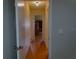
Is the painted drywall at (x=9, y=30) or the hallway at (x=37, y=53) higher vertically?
the painted drywall at (x=9, y=30)

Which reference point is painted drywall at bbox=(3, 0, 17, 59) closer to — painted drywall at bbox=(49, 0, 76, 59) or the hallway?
painted drywall at bbox=(49, 0, 76, 59)

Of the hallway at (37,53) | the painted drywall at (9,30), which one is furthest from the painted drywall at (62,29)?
the hallway at (37,53)

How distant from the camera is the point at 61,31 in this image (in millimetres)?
2115

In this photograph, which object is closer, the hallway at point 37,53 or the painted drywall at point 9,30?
the painted drywall at point 9,30

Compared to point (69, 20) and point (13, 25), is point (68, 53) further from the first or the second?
point (13, 25)

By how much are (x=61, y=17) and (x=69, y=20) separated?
0.13 metres

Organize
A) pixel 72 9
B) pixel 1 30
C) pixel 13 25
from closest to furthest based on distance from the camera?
pixel 1 30 → pixel 72 9 → pixel 13 25

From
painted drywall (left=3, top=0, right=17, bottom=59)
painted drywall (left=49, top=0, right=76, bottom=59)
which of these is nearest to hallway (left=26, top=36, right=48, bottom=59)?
painted drywall (left=3, top=0, right=17, bottom=59)

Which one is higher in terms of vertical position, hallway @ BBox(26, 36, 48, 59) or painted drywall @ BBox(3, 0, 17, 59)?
painted drywall @ BBox(3, 0, 17, 59)

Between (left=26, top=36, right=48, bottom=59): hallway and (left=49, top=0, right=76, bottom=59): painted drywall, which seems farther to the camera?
(left=26, top=36, right=48, bottom=59): hallway

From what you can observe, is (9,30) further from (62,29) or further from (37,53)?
(37,53)

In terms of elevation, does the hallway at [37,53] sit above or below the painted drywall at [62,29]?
below

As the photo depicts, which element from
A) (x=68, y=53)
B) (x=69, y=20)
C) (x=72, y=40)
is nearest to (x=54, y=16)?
(x=69, y=20)

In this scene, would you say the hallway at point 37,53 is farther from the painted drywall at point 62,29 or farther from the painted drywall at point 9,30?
the painted drywall at point 62,29
